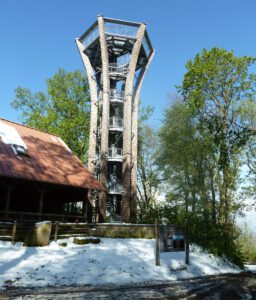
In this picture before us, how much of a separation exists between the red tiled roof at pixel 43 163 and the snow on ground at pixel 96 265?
15.3 ft

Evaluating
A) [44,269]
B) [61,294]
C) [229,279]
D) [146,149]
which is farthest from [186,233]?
[146,149]

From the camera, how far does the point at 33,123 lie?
3953cm

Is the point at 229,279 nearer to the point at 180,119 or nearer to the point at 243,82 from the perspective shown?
the point at 243,82

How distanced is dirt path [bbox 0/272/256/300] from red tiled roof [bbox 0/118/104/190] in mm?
10096

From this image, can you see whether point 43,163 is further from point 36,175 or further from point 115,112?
point 115,112

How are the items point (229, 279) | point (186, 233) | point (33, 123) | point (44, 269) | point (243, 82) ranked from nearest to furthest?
point (44, 269)
point (229, 279)
point (186, 233)
point (243, 82)
point (33, 123)

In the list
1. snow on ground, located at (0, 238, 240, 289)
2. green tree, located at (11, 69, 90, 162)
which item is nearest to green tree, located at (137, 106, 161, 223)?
green tree, located at (11, 69, 90, 162)

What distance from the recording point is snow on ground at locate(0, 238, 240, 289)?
380 inches

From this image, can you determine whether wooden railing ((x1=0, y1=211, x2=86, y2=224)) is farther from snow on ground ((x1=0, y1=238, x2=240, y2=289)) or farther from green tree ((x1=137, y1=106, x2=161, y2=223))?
green tree ((x1=137, y1=106, x2=161, y2=223))

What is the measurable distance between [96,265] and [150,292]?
3.32 metres

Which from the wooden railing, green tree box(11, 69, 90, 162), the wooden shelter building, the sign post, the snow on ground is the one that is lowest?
the snow on ground

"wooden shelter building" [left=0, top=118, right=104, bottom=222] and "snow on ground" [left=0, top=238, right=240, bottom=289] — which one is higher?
"wooden shelter building" [left=0, top=118, right=104, bottom=222]

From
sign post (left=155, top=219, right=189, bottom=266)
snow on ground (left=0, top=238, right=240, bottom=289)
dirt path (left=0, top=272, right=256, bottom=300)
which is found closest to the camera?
dirt path (left=0, top=272, right=256, bottom=300)

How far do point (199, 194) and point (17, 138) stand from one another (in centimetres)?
1815
